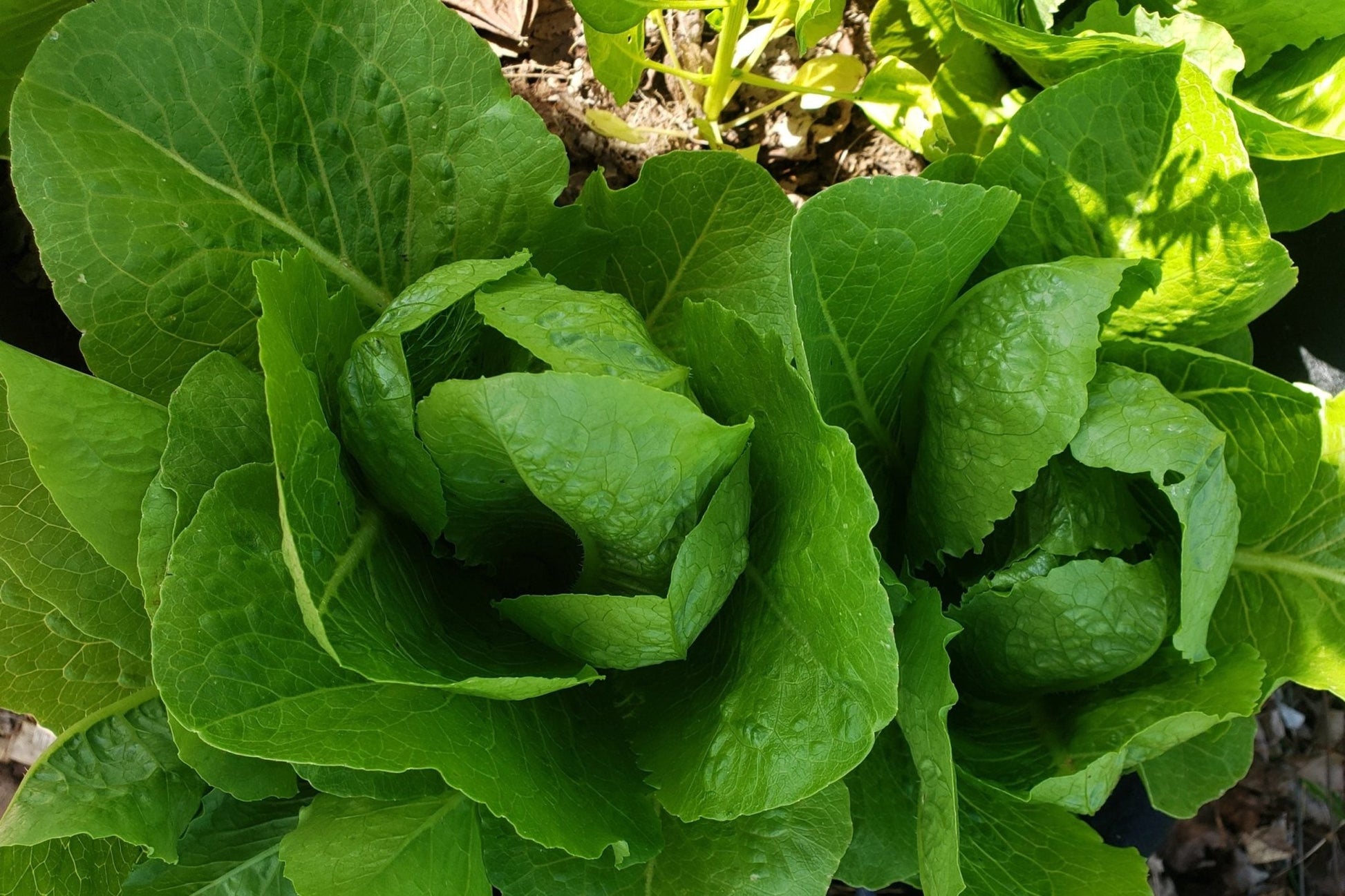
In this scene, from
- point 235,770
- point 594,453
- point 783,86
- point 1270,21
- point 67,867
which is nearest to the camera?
point 594,453

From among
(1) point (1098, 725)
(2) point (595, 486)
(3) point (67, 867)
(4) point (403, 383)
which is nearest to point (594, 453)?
(2) point (595, 486)

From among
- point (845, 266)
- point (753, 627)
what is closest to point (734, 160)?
point (845, 266)

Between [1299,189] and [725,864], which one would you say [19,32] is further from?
[1299,189]

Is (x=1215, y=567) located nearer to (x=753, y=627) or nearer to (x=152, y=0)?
(x=753, y=627)

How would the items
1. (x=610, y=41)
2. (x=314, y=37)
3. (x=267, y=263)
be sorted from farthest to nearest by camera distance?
(x=610, y=41) < (x=314, y=37) < (x=267, y=263)

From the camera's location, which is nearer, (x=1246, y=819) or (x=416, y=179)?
(x=416, y=179)

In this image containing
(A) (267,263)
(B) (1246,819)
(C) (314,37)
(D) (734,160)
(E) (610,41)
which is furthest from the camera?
(B) (1246,819)

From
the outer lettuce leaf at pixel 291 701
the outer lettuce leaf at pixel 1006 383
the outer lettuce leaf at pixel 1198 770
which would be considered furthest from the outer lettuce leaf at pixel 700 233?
the outer lettuce leaf at pixel 1198 770
